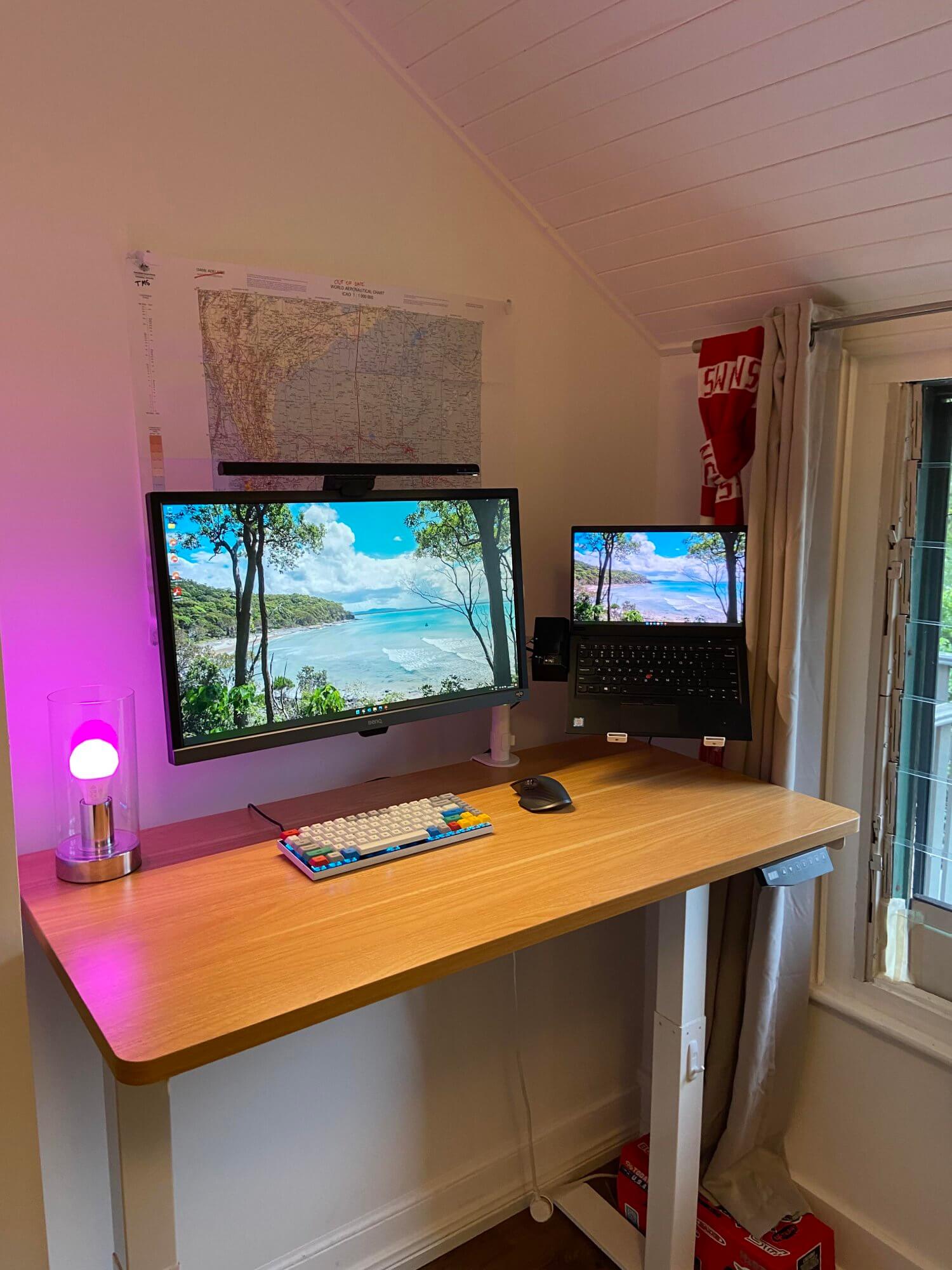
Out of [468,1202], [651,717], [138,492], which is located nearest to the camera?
[138,492]

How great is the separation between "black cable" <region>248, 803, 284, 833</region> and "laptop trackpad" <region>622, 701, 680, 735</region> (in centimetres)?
63

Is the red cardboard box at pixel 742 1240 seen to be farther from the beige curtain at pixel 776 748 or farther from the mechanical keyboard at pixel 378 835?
the mechanical keyboard at pixel 378 835

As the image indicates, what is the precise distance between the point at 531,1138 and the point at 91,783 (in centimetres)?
130

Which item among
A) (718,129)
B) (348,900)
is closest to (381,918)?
(348,900)

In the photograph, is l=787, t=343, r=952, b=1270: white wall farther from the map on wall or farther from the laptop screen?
the map on wall

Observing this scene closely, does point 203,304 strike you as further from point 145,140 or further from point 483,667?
point 483,667

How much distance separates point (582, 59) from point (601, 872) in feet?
3.98

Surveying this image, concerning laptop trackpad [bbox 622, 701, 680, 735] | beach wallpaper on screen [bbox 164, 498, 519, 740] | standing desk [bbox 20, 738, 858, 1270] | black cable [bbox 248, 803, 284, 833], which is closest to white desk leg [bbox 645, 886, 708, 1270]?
standing desk [bbox 20, 738, 858, 1270]

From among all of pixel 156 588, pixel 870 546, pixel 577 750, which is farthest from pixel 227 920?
pixel 870 546

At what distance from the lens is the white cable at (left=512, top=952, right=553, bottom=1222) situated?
6.47ft

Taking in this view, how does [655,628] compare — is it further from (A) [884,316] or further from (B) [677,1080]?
(B) [677,1080]

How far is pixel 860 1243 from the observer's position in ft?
6.08

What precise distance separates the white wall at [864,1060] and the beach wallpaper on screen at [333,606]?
0.69m

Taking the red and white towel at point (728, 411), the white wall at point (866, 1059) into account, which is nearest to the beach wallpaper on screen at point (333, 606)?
the red and white towel at point (728, 411)
